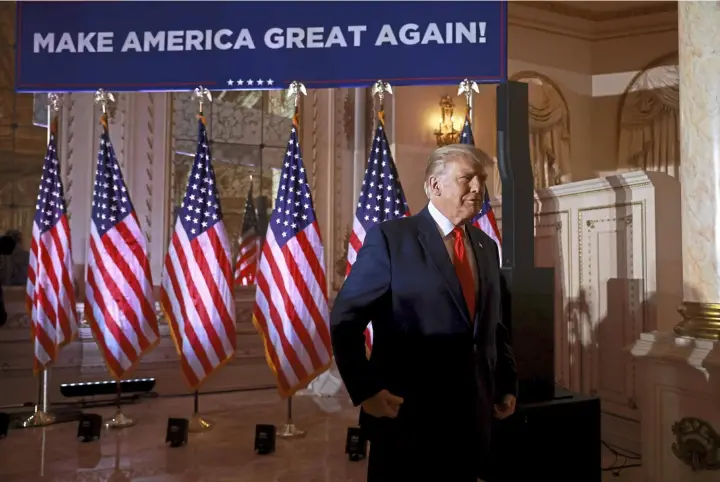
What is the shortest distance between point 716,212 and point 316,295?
258cm

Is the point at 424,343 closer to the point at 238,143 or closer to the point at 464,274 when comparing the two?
the point at 464,274

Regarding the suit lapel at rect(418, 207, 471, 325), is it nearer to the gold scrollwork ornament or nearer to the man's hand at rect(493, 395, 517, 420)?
the man's hand at rect(493, 395, 517, 420)

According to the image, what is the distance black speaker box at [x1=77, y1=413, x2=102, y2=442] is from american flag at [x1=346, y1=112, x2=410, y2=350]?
6.58 feet

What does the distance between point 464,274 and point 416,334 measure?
23 cm

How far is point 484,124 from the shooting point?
22.5ft

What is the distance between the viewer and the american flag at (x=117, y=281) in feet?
15.0

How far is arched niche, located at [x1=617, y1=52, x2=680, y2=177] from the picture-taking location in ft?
22.8

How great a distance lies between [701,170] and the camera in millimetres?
3240

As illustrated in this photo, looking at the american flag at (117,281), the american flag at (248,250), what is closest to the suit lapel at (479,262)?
the american flag at (117,281)

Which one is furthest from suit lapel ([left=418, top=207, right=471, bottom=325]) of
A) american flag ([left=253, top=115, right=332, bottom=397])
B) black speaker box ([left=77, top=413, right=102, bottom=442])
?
black speaker box ([left=77, top=413, right=102, bottom=442])

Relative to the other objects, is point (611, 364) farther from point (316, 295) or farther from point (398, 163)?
point (398, 163)

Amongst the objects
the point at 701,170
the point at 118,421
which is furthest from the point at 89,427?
the point at 701,170

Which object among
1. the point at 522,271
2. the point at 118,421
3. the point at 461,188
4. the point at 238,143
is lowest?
the point at 118,421

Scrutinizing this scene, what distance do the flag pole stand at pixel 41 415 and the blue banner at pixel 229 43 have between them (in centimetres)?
232
